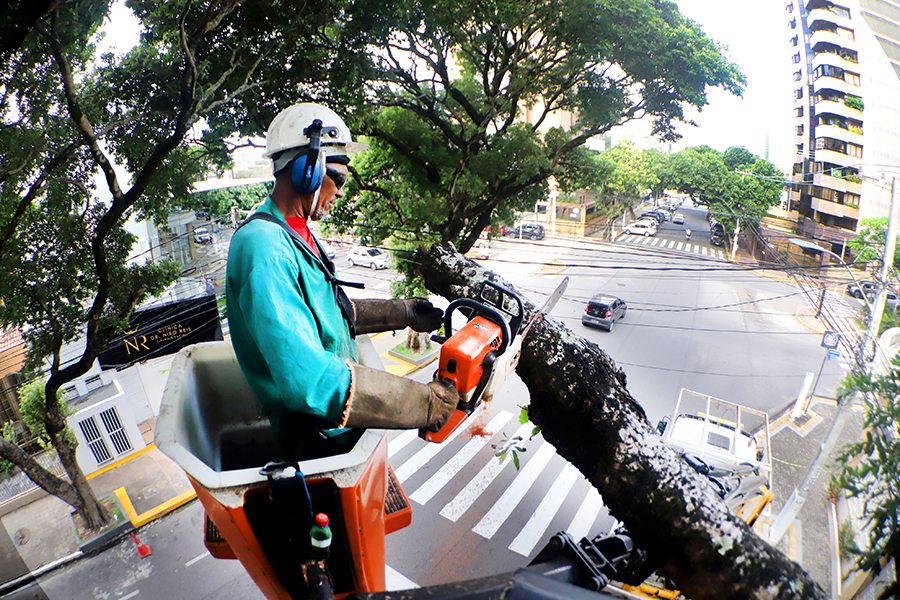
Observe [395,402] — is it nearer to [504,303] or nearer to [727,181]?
[504,303]

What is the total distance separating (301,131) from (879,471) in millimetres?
1038

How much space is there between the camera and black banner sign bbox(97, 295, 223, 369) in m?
1.56


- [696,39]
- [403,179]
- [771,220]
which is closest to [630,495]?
[771,220]

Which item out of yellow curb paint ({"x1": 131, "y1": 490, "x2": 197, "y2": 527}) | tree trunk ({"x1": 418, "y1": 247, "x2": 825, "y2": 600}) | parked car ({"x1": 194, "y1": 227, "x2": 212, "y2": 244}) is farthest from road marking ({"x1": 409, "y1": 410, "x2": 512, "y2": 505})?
tree trunk ({"x1": 418, "y1": 247, "x2": 825, "y2": 600})

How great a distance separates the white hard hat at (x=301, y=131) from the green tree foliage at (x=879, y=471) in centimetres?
96

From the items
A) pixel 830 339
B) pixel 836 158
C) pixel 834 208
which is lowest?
pixel 830 339

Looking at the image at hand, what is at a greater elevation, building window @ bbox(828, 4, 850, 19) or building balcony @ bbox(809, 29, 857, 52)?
building window @ bbox(828, 4, 850, 19)

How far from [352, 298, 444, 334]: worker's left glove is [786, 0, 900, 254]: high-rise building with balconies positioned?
42.8 inches

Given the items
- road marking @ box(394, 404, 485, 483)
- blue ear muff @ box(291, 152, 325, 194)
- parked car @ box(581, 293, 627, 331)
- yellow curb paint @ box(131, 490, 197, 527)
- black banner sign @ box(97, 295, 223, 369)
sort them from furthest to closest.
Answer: road marking @ box(394, 404, 485, 483)
yellow curb paint @ box(131, 490, 197, 527)
parked car @ box(581, 293, 627, 331)
black banner sign @ box(97, 295, 223, 369)
blue ear muff @ box(291, 152, 325, 194)

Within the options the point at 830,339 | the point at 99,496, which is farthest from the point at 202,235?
the point at 830,339

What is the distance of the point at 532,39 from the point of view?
85.0 inches

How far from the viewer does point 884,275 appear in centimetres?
89

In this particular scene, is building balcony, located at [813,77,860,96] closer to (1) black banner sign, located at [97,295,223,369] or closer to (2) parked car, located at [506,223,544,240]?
(2) parked car, located at [506,223,544,240]

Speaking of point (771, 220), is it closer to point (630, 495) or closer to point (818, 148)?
point (818, 148)
